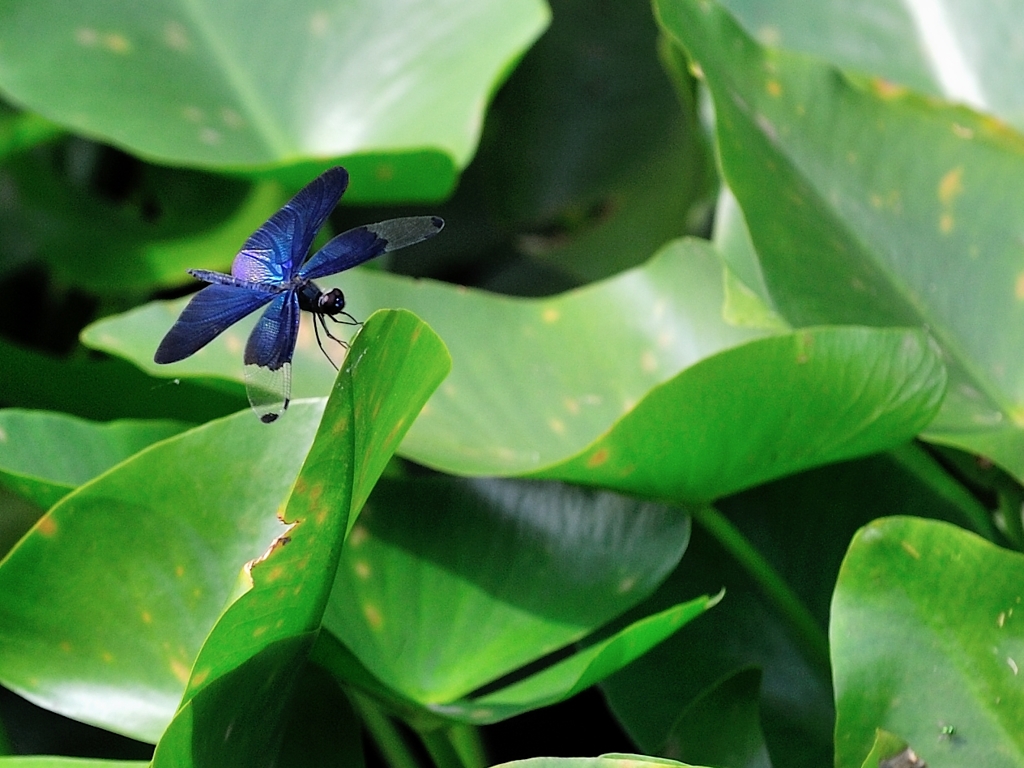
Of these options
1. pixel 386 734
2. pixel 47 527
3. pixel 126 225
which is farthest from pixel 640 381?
pixel 126 225

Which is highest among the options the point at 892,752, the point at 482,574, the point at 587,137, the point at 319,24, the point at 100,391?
Answer: the point at 319,24

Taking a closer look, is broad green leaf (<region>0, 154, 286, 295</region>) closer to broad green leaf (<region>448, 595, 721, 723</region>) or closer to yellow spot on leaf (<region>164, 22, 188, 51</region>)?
yellow spot on leaf (<region>164, 22, 188, 51</region>)

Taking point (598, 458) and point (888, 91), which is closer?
point (598, 458)

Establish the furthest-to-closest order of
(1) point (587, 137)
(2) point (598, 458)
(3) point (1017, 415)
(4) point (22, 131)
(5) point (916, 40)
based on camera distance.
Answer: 1. (1) point (587, 137)
2. (4) point (22, 131)
3. (5) point (916, 40)
4. (3) point (1017, 415)
5. (2) point (598, 458)

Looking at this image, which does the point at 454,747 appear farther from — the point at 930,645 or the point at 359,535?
the point at 930,645

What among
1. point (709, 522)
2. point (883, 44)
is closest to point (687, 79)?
point (883, 44)

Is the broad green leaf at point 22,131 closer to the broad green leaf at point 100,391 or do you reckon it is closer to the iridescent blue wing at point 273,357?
the broad green leaf at point 100,391

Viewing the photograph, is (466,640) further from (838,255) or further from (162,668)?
(838,255)
